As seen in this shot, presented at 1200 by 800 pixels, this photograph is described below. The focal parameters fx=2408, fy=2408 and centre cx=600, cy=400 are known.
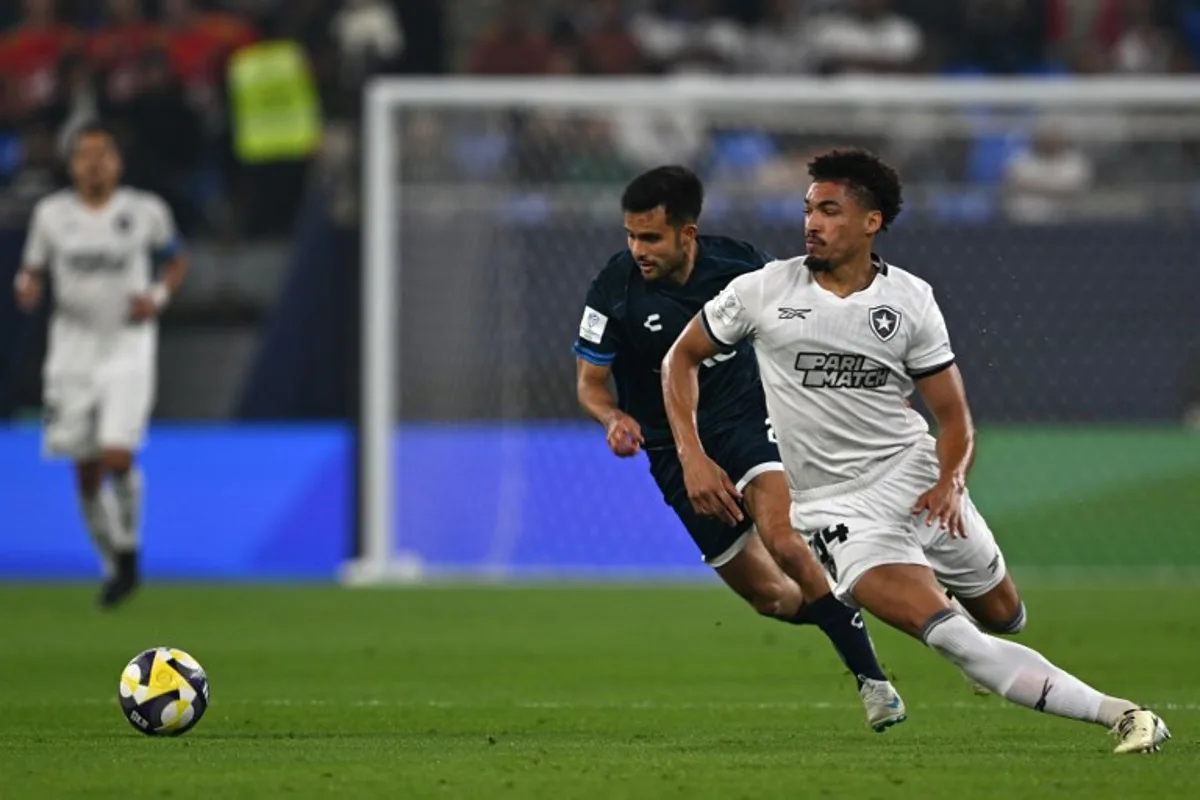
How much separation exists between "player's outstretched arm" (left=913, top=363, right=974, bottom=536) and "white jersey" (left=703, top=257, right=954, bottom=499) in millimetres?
56

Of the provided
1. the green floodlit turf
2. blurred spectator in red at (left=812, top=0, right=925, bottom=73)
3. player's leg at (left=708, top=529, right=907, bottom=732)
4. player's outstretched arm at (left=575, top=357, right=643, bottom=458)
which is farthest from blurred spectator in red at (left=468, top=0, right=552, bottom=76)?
player's leg at (left=708, top=529, right=907, bottom=732)

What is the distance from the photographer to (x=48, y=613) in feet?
47.2

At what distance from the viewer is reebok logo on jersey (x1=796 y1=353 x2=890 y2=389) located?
790 cm

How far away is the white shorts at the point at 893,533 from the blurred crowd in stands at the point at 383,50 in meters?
12.4

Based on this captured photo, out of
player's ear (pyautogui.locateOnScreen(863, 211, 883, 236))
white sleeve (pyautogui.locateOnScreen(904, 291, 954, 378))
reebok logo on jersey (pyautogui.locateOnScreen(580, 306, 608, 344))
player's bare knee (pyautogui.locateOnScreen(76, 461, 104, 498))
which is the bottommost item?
player's bare knee (pyautogui.locateOnScreen(76, 461, 104, 498))

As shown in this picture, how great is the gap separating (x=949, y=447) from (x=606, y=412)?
1696 millimetres

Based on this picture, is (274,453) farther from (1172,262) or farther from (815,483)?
(815,483)

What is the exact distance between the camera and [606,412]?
898 cm

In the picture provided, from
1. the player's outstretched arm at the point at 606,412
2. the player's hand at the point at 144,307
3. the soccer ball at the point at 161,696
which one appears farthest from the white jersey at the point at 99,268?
the soccer ball at the point at 161,696

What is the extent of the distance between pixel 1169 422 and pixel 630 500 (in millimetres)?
3878

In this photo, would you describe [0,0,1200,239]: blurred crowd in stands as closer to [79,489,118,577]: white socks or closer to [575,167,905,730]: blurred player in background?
[79,489,118,577]: white socks

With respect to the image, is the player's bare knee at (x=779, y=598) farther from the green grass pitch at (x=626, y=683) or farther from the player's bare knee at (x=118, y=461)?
the player's bare knee at (x=118, y=461)

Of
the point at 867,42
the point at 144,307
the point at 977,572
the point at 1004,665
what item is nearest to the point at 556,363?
the point at 144,307

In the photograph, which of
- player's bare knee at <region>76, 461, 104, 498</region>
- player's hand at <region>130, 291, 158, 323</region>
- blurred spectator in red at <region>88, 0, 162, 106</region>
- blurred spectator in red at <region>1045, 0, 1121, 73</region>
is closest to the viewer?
player's hand at <region>130, 291, 158, 323</region>
